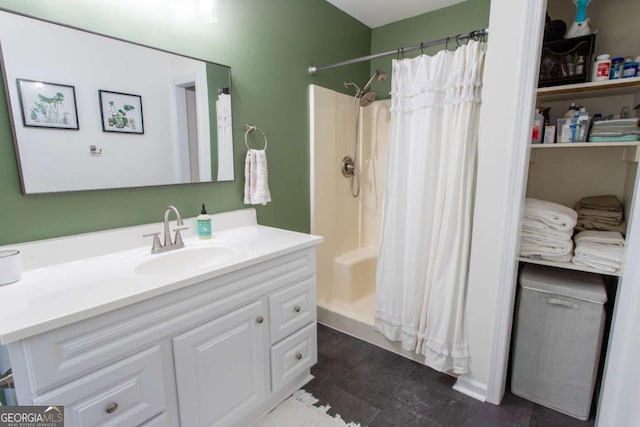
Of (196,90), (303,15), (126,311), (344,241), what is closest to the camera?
(126,311)

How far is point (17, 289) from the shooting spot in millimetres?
1034

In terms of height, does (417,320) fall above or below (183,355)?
below

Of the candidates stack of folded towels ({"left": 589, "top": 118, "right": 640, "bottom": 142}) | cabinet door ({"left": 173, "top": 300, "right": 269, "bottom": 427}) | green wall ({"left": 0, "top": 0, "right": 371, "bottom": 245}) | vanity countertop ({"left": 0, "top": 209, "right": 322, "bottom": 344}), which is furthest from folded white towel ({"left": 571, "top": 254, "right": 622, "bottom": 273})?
green wall ({"left": 0, "top": 0, "right": 371, "bottom": 245})

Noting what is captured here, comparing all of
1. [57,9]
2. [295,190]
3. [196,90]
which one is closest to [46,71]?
[57,9]

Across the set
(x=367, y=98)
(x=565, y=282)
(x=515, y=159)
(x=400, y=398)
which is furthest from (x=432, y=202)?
(x=367, y=98)

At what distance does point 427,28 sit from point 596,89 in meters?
1.43

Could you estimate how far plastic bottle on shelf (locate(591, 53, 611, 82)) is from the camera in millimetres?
1378

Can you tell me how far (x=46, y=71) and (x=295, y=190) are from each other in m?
1.45

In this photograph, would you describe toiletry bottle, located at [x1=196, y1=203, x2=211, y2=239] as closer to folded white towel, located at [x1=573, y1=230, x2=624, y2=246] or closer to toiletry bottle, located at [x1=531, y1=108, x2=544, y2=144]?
toiletry bottle, located at [x1=531, y1=108, x2=544, y2=144]

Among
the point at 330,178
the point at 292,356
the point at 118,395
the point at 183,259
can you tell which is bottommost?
the point at 292,356

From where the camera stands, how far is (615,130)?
1.40 metres

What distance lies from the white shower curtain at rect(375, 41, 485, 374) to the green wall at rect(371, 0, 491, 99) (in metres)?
0.94

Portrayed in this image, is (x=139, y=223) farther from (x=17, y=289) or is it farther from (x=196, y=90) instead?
(x=196, y=90)

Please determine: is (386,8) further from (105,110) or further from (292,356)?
(292,356)
